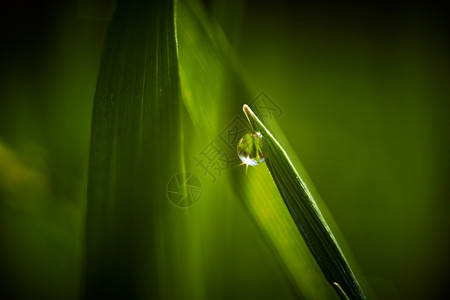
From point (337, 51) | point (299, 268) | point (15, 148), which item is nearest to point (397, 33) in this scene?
point (337, 51)

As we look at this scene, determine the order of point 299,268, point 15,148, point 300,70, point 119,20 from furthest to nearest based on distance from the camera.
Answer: point 300,70
point 15,148
point 299,268
point 119,20

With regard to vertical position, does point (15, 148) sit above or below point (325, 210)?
above

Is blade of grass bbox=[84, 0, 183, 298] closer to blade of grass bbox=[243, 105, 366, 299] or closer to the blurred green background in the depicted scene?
blade of grass bbox=[243, 105, 366, 299]

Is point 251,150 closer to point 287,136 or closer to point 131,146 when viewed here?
point 131,146

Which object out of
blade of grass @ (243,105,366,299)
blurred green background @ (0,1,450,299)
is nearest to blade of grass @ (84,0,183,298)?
blade of grass @ (243,105,366,299)

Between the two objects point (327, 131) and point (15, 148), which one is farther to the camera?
point (327, 131)

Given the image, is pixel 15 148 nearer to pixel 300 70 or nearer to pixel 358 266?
pixel 300 70
